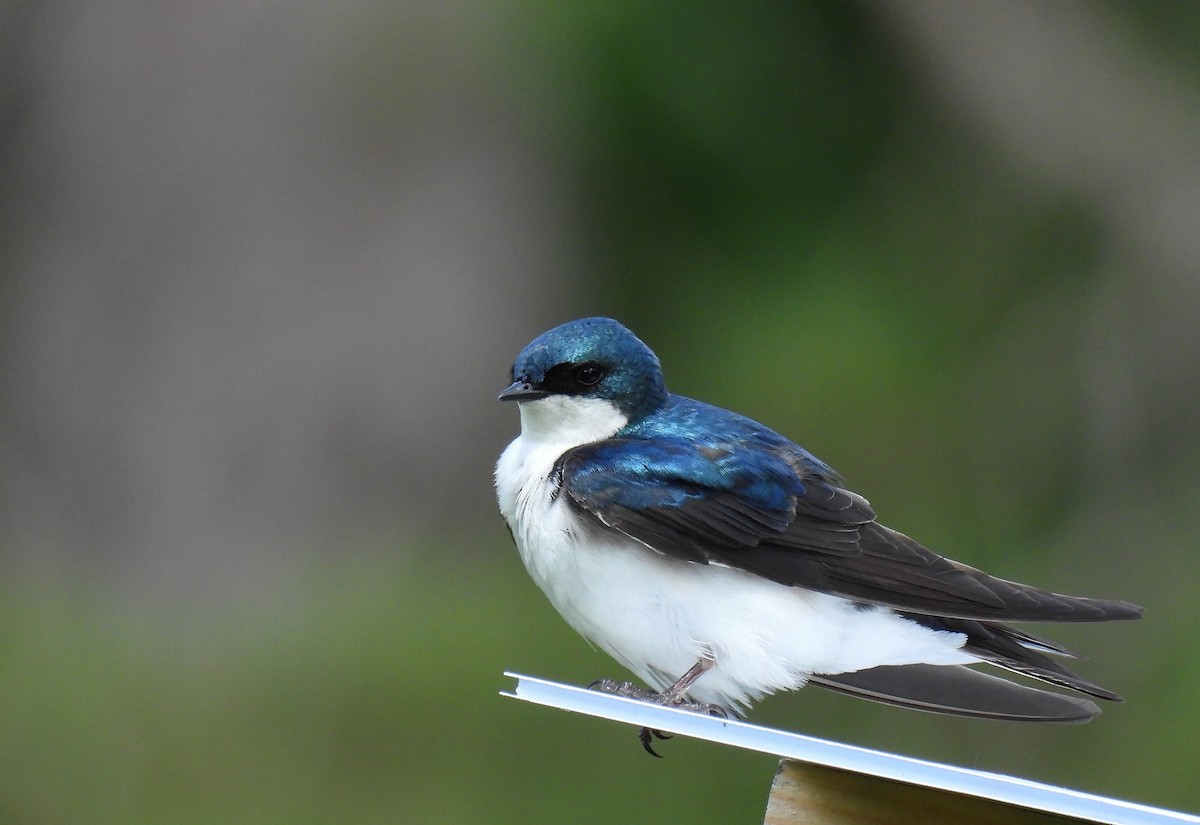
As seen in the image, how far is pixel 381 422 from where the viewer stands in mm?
4922

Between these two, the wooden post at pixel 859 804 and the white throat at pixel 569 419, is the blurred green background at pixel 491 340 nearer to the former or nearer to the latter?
the white throat at pixel 569 419

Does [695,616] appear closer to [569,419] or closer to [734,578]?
[734,578]

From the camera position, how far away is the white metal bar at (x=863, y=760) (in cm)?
139

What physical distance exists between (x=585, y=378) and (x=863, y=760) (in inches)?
34.3

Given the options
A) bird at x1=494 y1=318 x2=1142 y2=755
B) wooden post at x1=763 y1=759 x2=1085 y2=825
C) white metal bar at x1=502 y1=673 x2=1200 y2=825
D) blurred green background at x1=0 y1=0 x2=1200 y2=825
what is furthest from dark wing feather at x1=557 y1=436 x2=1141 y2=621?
blurred green background at x1=0 y1=0 x2=1200 y2=825

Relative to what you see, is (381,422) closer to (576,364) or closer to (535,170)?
(535,170)

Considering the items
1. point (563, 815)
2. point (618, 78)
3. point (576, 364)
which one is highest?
point (618, 78)

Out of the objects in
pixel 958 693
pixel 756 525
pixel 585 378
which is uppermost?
pixel 585 378

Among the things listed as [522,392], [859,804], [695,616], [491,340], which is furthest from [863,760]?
[491,340]

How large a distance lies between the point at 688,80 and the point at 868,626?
348 centimetres

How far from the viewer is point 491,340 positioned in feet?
16.8

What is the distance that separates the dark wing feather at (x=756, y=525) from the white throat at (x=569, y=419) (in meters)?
0.07

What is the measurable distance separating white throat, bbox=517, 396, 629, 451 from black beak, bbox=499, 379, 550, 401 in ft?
0.06

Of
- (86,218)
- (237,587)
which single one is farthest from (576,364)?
(86,218)
